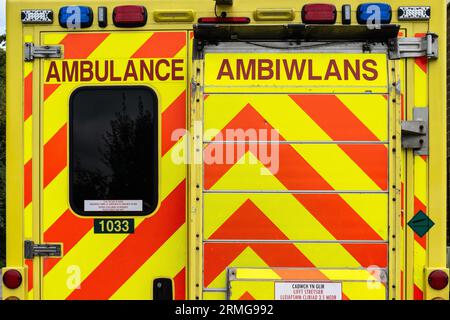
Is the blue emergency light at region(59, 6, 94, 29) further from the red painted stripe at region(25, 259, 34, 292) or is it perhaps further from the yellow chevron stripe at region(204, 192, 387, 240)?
the red painted stripe at region(25, 259, 34, 292)

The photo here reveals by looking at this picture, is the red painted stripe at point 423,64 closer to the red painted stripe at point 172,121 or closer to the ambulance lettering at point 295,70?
the ambulance lettering at point 295,70

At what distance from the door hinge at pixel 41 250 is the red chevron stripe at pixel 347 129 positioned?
1.55m

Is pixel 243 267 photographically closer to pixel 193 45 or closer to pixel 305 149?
pixel 305 149

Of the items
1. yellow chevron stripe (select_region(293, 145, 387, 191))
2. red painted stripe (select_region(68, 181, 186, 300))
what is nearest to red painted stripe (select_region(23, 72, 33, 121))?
red painted stripe (select_region(68, 181, 186, 300))

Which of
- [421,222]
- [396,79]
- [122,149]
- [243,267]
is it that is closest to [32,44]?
[122,149]

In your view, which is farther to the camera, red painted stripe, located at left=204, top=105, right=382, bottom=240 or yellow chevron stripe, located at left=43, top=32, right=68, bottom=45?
yellow chevron stripe, located at left=43, top=32, right=68, bottom=45

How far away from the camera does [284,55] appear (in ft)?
13.3

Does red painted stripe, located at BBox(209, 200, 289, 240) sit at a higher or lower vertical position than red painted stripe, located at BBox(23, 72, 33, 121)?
lower

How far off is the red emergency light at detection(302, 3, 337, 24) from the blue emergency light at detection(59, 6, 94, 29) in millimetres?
1210

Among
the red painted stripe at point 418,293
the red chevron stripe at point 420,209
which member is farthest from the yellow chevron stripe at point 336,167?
the red painted stripe at point 418,293

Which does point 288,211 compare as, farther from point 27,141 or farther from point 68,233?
point 27,141

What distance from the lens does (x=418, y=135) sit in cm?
409

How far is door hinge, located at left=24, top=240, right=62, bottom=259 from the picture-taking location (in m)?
4.18

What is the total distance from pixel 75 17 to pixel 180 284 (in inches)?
63.7
